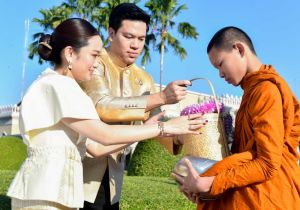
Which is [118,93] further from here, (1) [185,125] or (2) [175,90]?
(1) [185,125]

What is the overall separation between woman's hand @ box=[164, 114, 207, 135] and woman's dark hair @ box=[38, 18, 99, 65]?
0.62 m

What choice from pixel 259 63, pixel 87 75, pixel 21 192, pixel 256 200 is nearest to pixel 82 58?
pixel 87 75

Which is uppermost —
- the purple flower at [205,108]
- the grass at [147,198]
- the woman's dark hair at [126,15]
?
the woman's dark hair at [126,15]

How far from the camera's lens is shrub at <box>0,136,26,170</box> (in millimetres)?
13844

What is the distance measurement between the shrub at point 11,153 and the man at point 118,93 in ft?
36.8

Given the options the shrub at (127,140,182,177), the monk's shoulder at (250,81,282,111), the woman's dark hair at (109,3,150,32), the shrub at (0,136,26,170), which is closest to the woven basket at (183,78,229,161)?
the monk's shoulder at (250,81,282,111)

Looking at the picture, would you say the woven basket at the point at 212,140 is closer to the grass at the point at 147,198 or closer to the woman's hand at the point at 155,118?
the woman's hand at the point at 155,118

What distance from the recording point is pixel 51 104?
7.94ft

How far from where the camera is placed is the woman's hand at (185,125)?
2.60m

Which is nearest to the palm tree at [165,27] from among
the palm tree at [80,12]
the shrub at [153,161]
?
the palm tree at [80,12]

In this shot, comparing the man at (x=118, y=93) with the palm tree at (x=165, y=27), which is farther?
the palm tree at (x=165, y=27)

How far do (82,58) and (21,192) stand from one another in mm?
742

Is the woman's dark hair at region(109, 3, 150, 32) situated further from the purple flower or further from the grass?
the grass

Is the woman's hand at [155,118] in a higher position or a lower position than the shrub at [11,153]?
higher
